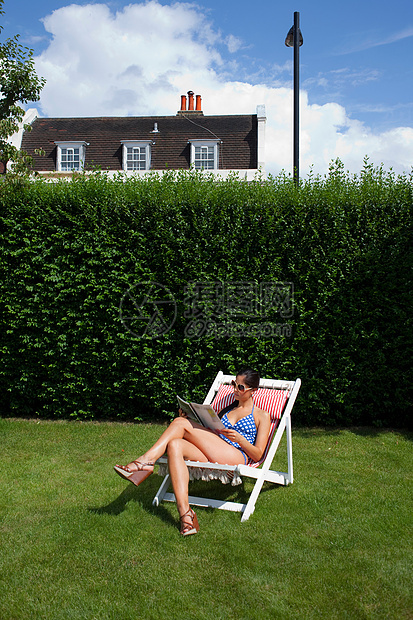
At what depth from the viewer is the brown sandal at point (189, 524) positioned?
3328mm

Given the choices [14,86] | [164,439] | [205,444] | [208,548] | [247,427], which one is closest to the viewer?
[208,548]

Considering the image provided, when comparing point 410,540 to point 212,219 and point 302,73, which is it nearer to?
point 212,219

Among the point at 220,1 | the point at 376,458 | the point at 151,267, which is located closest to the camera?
the point at 376,458

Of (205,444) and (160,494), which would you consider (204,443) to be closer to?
(205,444)

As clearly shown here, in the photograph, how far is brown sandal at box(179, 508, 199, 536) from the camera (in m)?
3.33

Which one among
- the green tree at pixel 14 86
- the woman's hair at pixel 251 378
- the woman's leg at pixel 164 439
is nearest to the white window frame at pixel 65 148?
the green tree at pixel 14 86

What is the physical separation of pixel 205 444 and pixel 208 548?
2.81ft

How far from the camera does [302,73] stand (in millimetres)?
9453

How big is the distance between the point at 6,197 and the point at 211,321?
10.8ft

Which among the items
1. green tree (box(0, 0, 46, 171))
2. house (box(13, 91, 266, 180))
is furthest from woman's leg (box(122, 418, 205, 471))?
house (box(13, 91, 266, 180))

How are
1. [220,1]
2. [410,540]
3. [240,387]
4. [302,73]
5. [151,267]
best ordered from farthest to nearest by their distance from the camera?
[302,73] → [151,267] → [220,1] → [240,387] → [410,540]

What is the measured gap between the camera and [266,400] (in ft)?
15.1

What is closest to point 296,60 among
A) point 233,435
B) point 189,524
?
point 233,435

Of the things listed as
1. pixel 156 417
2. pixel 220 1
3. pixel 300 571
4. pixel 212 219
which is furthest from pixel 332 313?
pixel 220 1
